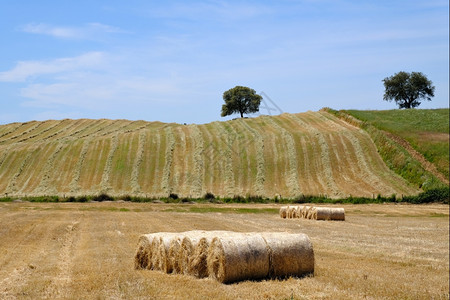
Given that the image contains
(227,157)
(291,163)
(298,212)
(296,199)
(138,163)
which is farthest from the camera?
(227,157)

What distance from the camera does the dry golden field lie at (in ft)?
37.2

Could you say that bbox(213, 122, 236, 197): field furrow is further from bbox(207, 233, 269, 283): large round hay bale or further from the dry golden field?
bbox(207, 233, 269, 283): large round hay bale

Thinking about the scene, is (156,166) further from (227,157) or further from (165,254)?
(165,254)

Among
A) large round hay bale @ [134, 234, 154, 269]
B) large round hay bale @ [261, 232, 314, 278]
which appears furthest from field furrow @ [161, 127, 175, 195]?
large round hay bale @ [261, 232, 314, 278]

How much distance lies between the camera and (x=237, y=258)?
12430 millimetres

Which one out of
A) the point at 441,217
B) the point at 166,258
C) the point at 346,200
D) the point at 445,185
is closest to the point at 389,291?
the point at 166,258

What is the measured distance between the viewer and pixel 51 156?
192 ft

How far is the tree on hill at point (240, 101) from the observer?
10888 cm

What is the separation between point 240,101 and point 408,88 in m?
31.9

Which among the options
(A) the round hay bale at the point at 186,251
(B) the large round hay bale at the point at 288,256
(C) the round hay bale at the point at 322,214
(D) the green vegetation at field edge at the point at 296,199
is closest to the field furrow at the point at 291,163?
(D) the green vegetation at field edge at the point at 296,199

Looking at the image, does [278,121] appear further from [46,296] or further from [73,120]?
[46,296]

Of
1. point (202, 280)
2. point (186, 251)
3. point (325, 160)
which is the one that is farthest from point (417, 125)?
point (202, 280)

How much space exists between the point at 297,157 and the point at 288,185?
6.91 meters

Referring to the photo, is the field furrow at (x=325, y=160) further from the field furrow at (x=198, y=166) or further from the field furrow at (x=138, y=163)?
the field furrow at (x=138, y=163)
